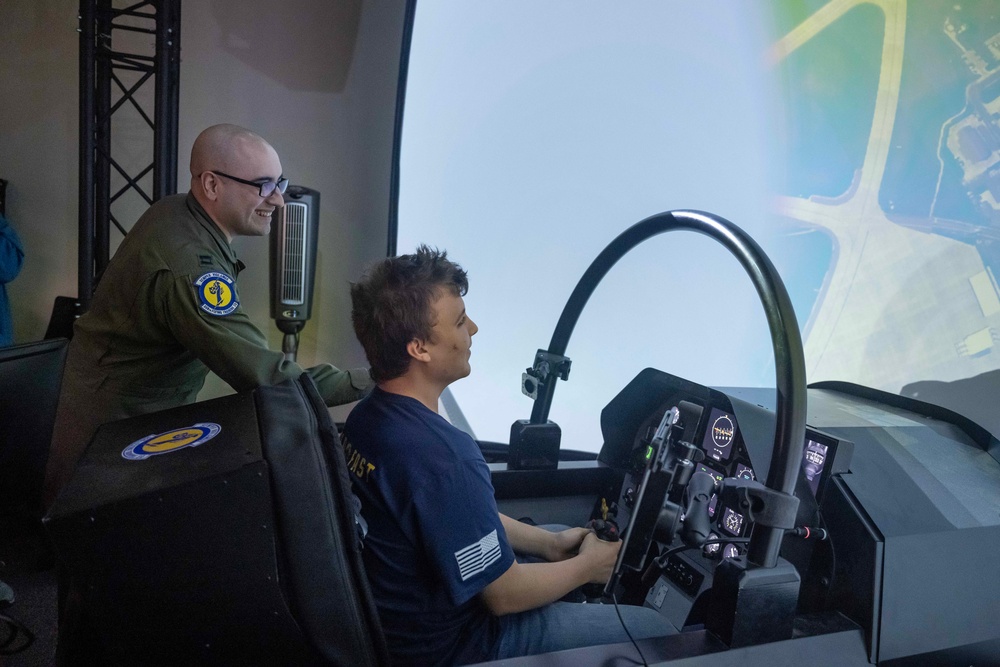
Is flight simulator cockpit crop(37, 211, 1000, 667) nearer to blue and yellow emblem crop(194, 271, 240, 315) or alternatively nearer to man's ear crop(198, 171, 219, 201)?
blue and yellow emblem crop(194, 271, 240, 315)

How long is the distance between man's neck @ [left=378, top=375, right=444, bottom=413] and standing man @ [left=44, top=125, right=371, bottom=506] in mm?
604

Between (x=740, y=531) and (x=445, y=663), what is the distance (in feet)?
2.24

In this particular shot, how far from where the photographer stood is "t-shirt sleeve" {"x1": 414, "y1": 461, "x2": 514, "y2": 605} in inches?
39.4

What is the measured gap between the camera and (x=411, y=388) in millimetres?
1199

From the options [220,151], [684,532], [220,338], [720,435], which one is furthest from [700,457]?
[220,151]

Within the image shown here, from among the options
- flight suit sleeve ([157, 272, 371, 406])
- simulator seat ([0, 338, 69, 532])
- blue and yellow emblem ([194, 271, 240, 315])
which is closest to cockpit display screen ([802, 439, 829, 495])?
flight suit sleeve ([157, 272, 371, 406])

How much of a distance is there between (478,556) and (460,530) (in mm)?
54

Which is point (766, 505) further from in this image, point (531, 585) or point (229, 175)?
point (229, 175)

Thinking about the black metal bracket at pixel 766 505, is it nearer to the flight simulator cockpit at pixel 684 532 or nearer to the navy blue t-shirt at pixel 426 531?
the flight simulator cockpit at pixel 684 532

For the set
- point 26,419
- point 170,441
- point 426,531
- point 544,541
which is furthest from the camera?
point 544,541

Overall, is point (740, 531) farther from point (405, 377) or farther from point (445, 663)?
point (405, 377)

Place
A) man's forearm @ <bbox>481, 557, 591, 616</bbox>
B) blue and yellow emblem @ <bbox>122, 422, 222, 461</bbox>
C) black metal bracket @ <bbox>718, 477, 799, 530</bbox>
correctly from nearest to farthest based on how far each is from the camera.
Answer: blue and yellow emblem @ <bbox>122, 422, 222, 461</bbox>
black metal bracket @ <bbox>718, 477, 799, 530</bbox>
man's forearm @ <bbox>481, 557, 591, 616</bbox>

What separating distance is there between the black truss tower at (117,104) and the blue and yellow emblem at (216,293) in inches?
92.0

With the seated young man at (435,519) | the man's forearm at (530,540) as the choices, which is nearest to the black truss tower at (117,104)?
the seated young man at (435,519)
